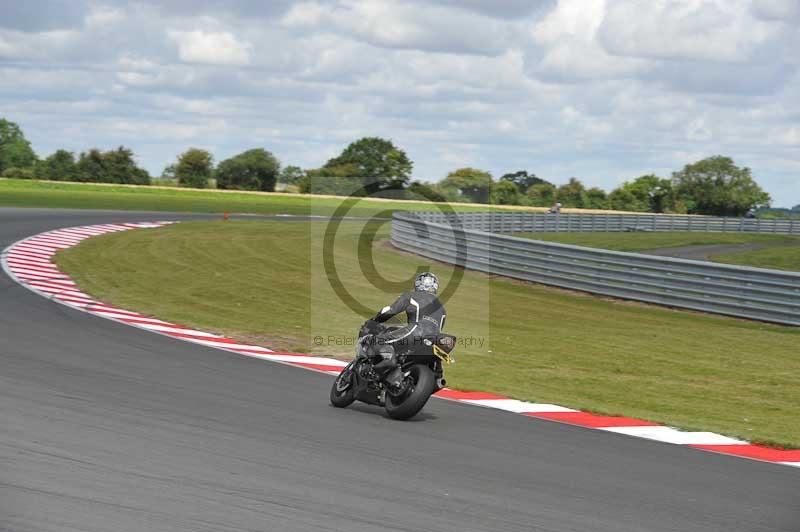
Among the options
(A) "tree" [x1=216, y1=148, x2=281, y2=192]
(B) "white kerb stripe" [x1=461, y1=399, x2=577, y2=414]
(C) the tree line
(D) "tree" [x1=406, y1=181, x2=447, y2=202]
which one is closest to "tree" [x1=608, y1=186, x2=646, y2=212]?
(C) the tree line

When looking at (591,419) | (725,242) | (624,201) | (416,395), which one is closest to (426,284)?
(416,395)

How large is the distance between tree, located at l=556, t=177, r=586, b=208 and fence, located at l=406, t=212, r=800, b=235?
36877 mm

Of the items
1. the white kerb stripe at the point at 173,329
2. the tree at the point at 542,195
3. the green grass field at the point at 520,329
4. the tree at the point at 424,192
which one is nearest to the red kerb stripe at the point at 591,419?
the green grass field at the point at 520,329

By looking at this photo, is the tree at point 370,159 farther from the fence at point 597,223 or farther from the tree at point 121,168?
the fence at point 597,223

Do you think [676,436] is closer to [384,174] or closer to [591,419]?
[591,419]

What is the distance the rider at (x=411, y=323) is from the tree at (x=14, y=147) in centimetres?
→ 12256

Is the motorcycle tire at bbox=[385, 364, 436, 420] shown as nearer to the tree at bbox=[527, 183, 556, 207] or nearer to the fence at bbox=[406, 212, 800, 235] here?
the fence at bbox=[406, 212, 800, 235]

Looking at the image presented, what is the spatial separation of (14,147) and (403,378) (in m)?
133

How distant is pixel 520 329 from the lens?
18.4 m

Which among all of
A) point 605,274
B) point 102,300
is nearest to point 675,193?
point 605,274

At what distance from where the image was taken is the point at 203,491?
21.8 ft

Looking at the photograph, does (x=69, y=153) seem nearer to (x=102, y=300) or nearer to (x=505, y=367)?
(x=102, y=300)

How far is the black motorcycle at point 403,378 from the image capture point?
32.6 feet

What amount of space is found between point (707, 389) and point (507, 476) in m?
6.42
